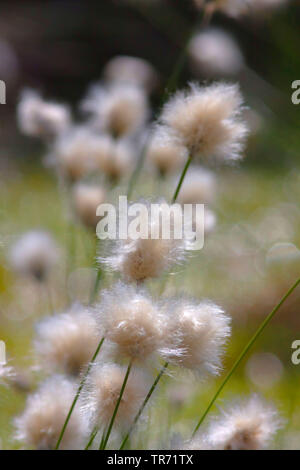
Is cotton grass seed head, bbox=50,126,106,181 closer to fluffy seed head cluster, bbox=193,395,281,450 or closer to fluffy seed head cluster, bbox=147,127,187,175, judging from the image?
fluffy seed head cluster, bbox=147,127,187,175

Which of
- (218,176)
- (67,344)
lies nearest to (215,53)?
(218,176)

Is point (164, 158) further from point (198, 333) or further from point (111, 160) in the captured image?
point (198, 333)

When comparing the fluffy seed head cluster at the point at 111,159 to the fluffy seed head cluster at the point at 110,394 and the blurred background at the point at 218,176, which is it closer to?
the blurred background at the point at 218,176

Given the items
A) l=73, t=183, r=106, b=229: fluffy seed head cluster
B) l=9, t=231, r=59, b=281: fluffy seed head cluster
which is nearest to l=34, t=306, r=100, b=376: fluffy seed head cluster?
l=73, t=183, r=106, b=229: fluffy seed head cluster

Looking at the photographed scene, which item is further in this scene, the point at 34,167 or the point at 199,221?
the point at 34,167

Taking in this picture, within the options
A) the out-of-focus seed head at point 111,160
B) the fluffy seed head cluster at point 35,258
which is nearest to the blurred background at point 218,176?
the fluffy seed head cluster at point 35,258

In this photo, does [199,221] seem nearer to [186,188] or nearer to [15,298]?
[186,188]
